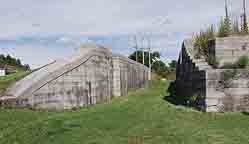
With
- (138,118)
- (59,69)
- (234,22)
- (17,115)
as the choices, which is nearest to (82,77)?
(59,69)

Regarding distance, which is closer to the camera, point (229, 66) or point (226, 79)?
point (226, 79)

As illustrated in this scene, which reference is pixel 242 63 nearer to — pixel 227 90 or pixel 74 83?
pixel 227 90

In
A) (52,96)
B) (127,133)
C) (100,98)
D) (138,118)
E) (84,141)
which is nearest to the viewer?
(84,141)

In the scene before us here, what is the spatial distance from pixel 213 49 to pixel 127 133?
5.40 m

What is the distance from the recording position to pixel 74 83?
9914 mm

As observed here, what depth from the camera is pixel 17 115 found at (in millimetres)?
7422

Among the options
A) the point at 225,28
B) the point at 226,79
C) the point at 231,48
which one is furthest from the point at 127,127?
the point at 225,28

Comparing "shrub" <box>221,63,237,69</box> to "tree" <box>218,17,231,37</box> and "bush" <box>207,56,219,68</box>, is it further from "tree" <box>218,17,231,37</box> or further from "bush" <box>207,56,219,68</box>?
"tree" <box>218,17,231,37</box>

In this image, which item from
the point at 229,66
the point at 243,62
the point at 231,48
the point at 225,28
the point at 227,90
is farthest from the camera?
the point at 225,28

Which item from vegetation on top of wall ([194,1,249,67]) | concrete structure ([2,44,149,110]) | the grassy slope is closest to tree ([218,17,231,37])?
vegetation on top of wall ([194,1,249,67])

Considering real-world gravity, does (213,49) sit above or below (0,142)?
above

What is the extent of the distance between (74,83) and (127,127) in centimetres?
450

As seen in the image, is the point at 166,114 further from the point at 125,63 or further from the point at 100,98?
the point at 125,63

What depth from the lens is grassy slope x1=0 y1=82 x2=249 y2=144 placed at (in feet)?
16.4
